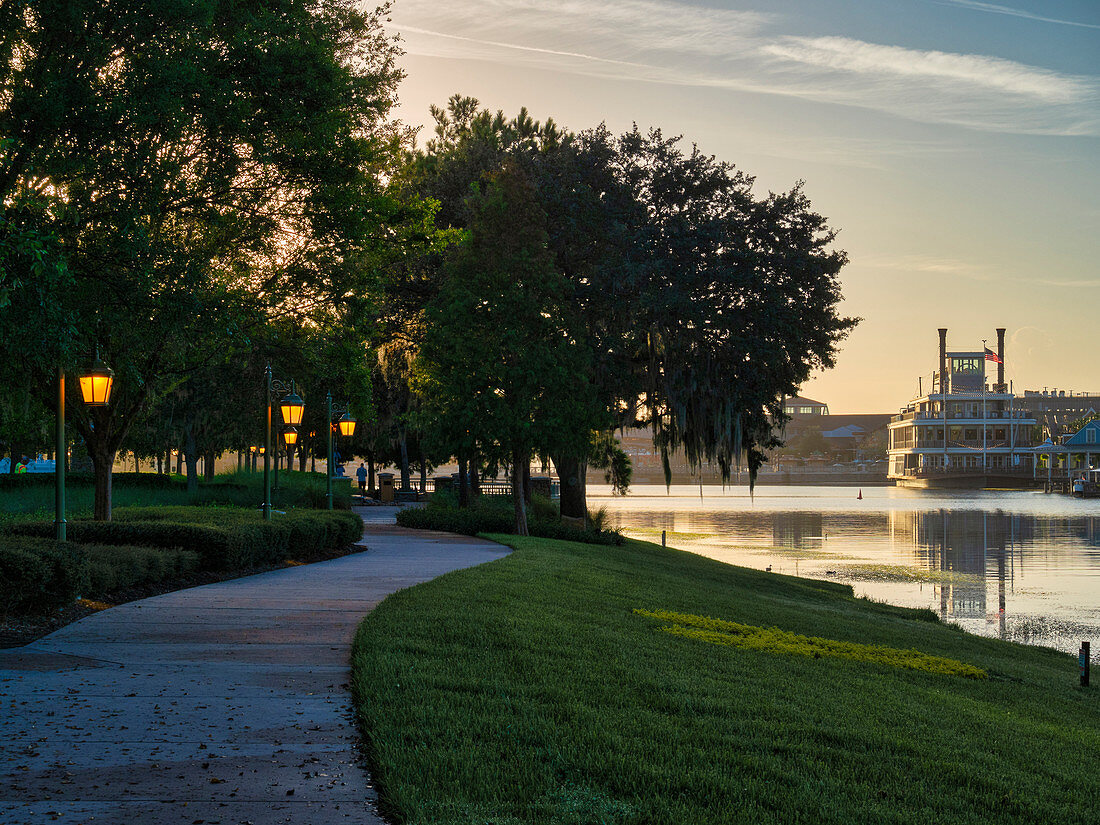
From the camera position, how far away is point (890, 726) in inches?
304

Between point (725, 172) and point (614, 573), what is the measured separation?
1712 cm

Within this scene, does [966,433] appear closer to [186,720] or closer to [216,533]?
[216,533]

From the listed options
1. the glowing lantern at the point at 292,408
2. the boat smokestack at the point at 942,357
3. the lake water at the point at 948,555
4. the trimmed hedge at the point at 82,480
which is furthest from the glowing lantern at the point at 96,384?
the boat smokestack at the point at 942,357

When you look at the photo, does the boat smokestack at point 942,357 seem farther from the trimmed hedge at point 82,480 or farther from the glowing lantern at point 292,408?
the glowing lantern at point 292,408

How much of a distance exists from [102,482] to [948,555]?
35.3 metres

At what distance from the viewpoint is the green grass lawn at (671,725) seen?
5.29 metres

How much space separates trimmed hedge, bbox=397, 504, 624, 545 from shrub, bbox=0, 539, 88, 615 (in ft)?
55.4

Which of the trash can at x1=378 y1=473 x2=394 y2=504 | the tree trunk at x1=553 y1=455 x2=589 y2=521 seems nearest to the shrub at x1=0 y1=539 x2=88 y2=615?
the tree trunk at x1=553 y1=455 x2=589 y2=521

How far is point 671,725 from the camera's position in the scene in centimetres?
671

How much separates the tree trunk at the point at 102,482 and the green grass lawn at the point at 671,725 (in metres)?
7.61

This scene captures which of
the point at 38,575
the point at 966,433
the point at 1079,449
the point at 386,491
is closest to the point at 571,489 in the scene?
the point at 386,491

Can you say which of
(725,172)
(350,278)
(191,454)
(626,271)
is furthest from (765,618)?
(191,454)

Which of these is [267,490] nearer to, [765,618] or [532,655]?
[765,618]

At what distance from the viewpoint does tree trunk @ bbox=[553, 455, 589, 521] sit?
32.0 meters
